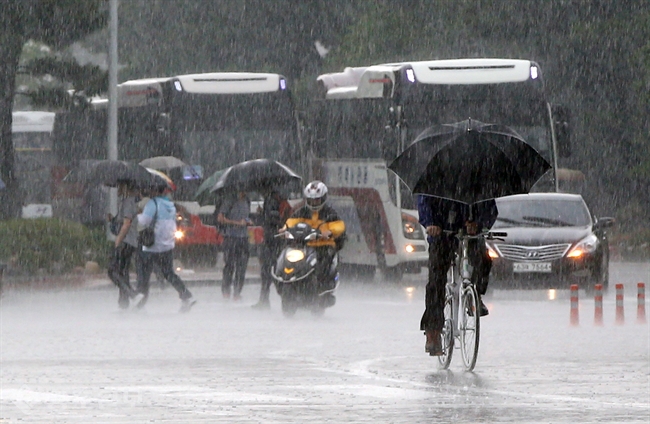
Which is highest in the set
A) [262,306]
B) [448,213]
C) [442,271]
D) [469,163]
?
[469,163]

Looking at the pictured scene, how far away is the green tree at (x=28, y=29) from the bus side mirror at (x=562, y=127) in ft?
34.2

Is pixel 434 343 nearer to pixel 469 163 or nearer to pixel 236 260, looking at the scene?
pixel 469 163

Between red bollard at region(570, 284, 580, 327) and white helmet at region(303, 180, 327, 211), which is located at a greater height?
white helmet at region(303, 180, 327, 211)

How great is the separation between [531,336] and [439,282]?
11.6 feet

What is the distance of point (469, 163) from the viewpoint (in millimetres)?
13930

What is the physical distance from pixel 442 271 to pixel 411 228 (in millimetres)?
13477

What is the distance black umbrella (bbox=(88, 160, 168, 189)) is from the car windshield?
5.31m

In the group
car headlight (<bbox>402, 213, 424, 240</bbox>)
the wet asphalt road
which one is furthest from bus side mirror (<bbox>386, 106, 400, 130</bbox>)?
the wet asphalt road

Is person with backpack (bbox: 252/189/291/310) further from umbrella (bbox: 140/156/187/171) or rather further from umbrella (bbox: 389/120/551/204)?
umbrella (bbox: 389/120/551/204)

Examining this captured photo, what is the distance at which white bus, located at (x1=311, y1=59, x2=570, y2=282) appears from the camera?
90.0 feet

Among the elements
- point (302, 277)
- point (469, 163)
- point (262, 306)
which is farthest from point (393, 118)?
point (469, 163)

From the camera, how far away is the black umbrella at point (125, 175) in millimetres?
21938

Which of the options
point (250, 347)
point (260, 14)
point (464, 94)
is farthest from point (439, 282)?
point (260, 14)

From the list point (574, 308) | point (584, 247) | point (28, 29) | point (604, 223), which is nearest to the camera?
point (574, 308)
